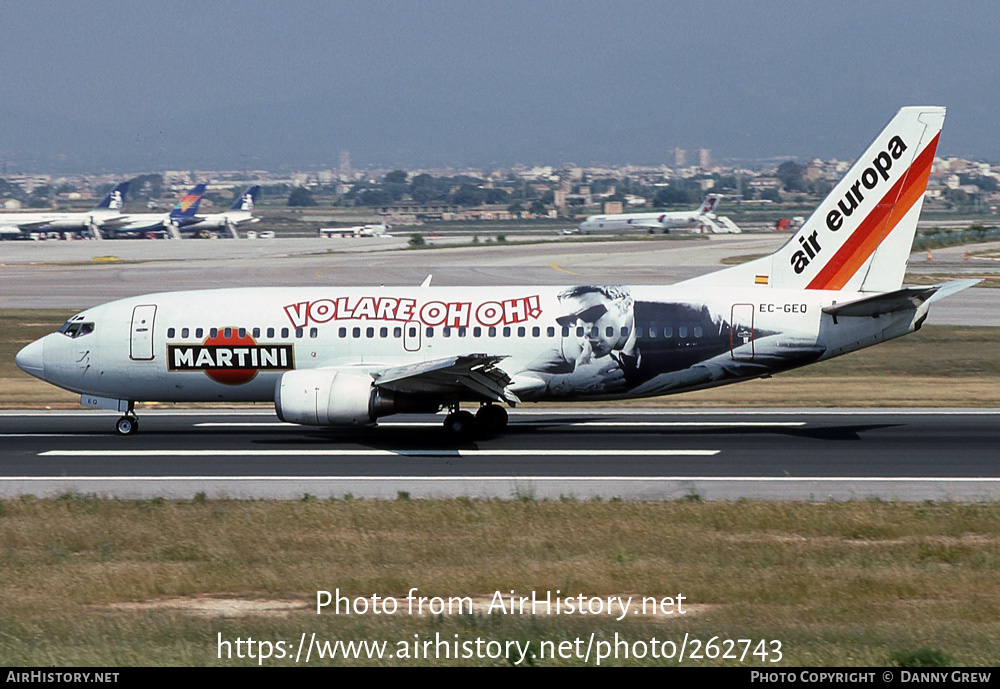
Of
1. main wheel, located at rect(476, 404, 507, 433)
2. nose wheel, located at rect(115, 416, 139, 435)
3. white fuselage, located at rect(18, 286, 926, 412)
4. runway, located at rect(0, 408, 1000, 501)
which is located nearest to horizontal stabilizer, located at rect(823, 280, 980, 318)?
white fuselage, located at rect(18, 286, 926, 412)

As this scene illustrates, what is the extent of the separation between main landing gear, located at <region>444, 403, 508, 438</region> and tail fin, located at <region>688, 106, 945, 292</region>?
7.35 metres

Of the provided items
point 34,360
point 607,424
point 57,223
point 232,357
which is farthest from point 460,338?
point 57,223

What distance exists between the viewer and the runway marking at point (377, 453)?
1029 inches

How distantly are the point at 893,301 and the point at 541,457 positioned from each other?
8409 millimetres

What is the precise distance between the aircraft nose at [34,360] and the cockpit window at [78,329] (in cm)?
72

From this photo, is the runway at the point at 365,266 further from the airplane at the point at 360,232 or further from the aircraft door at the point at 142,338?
the aircraft door at the point at 142,338

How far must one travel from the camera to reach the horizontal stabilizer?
1030 inches

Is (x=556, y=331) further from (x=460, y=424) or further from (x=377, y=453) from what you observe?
(x=377, y=453)

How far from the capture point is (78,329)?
2959 cm

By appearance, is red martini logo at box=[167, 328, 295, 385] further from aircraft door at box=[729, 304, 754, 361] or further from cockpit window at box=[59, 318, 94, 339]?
aircraft door at box=[729, 304, 754, 361]

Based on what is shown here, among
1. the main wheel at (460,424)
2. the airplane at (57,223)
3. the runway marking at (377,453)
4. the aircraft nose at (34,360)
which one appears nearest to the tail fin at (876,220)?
the runway marking at (377,453)
